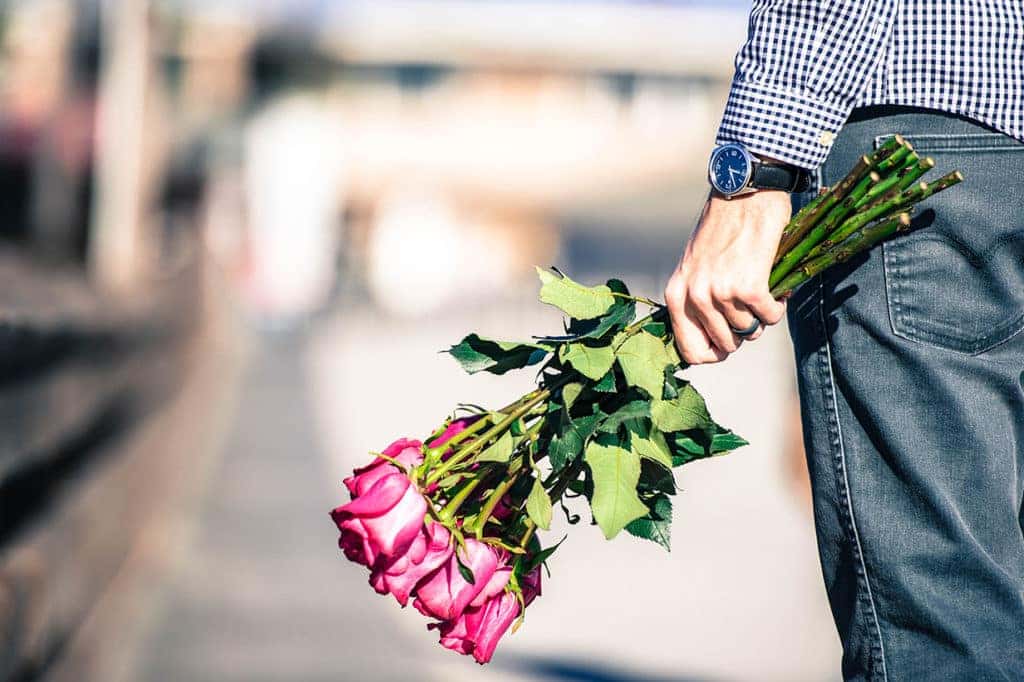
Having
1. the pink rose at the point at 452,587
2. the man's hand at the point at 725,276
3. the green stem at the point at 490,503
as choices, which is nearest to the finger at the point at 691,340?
the man's hand at the point at 725,276

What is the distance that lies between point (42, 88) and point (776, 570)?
847 centimetres

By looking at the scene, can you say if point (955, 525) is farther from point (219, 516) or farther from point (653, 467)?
point (219, 516)

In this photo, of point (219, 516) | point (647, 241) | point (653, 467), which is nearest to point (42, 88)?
point (219, 516)

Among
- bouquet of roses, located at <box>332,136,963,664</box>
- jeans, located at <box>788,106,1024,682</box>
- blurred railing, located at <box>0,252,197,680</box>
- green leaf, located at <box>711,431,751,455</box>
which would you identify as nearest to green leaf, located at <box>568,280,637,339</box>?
bouquet of roses, located at <box>332,136,963,664</box>

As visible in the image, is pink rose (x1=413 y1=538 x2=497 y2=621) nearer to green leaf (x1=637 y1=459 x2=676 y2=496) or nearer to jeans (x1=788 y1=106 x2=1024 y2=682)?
green leaf (x1=637 y1=459 x2=676 y2=496)

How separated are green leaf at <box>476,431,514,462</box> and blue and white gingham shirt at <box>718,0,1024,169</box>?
0.56 metres

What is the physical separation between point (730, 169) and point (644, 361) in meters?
0.31

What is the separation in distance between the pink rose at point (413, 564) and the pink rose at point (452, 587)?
0.6 inches

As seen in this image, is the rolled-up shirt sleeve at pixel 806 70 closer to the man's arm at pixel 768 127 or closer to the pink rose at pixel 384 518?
the man's arm at pixel 768 127

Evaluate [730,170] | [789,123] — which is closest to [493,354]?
[730,170]

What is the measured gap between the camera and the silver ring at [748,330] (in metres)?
2.00

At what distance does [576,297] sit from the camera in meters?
2.14

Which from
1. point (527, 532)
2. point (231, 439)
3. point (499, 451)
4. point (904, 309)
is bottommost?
point (231, 439)

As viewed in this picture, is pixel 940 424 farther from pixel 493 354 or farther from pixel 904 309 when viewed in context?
pixel 493 354
